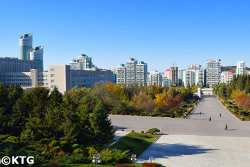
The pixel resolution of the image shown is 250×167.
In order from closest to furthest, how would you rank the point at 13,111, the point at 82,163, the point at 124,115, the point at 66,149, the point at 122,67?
the point at 82,163 < the point at 66,149 < the point at 13,111 < the point at 124,115 < the point at 122,67

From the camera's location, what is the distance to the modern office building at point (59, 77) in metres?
70.2

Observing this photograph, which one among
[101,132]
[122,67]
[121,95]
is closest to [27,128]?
[101,132]

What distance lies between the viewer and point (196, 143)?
19891 millimetres

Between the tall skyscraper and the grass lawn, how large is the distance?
510 ft

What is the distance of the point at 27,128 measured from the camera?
54.8 ft

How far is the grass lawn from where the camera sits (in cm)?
1795

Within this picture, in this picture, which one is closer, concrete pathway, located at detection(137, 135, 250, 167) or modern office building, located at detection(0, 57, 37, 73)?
concrete pathway, located at detection(137, 135, 250, 167)

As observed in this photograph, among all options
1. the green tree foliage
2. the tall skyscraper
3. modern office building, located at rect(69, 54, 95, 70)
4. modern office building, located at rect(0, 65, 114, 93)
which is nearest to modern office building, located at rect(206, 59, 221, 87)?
modern office building, located at rect(0, 65, 114, 93)

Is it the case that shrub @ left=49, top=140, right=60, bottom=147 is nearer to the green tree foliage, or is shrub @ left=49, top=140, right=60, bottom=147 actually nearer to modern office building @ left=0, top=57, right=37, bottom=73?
the green tree foliage

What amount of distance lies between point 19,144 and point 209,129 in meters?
Answer: 19.5

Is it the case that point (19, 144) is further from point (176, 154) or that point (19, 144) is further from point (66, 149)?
point (176, 154)

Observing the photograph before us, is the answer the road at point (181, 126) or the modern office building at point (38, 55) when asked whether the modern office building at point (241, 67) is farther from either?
the modern office building at point (38, 55)

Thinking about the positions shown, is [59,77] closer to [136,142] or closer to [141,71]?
[136,142]

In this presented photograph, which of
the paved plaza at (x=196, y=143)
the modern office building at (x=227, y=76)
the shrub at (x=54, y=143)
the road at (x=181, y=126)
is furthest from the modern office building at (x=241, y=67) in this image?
the shrub at (x=54, y=143)
